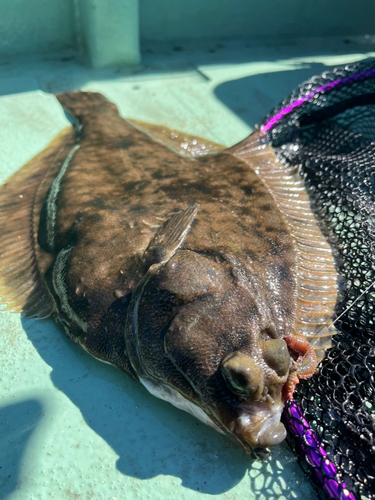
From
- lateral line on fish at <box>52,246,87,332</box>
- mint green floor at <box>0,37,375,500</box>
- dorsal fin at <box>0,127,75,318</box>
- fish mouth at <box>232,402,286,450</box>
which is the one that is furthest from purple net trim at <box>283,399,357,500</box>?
dorsal fin at <box>0,127,75,318</box>

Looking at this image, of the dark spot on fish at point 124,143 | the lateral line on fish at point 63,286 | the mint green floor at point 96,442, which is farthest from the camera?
the dark spot on fish at point 124,143

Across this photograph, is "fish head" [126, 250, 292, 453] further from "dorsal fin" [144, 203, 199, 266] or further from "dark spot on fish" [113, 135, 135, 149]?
"dark spot on fish" [113, 135, 135, 149]

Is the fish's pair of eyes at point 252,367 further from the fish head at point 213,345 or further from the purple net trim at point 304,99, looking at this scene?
the purple net trim at point 304,99

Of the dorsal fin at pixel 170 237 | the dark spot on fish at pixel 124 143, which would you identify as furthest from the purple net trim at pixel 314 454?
the dark spot on fish at pixel 124 143

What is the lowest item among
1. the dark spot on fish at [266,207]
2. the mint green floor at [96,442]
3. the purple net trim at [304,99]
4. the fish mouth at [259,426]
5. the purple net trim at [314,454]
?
the mint green floor at [96,442]

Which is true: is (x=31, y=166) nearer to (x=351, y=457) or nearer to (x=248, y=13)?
(x=351, y=457)

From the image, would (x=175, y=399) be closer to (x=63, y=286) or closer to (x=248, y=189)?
(x=63, y=286)

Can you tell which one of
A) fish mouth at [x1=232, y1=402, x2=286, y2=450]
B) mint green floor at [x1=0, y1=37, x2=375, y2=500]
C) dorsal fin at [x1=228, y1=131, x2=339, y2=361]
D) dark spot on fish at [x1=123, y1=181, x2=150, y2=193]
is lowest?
mint green floor at [x1=0, y1=37, x2=375, y2=500]

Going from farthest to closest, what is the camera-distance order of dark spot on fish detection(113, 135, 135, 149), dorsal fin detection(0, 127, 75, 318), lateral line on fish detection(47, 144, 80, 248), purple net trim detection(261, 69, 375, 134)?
purple net trim detection(261, 69, 375, 134)
dark spot on fish detection(113, 135, 135, 149)
lateral line on fish detection(47, 144, 80, 248)
dorsal fin detection(0, 127, 75, 318)

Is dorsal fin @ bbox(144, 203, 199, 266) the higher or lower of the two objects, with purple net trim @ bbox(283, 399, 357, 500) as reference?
higher
